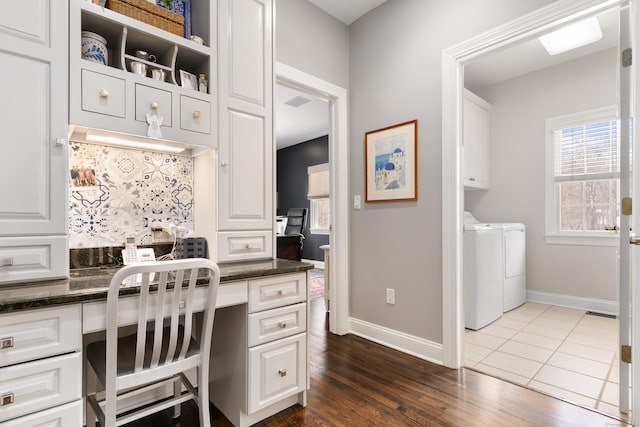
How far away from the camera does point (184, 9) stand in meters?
1.84

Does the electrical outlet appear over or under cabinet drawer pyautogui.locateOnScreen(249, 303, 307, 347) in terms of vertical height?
under

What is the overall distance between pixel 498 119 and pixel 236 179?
390 cm

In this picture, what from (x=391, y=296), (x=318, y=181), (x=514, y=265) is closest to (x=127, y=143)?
(x=391, y=296)

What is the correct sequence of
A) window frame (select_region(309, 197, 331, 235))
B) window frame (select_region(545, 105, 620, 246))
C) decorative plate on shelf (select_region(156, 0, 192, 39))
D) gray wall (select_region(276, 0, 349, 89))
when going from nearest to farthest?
decorative plate on shelf (select_region(156, 0, 192, 39))
gray wall (select_region(276, 0, 349, 89))
window frame (select_region(545, 105, 620, 246))
window frame (select_region(309, 197, 331, 235))

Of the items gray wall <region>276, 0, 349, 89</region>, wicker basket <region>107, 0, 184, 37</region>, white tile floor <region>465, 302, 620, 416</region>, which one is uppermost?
gray wall <region>276, 0, 349, 89</region>

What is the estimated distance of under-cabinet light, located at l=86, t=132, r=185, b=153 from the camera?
1.59m

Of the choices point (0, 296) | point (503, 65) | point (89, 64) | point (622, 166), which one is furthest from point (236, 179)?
point (503, 65)

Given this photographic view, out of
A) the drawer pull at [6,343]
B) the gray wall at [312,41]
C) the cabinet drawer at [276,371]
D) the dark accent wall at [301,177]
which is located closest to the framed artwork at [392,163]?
the gray wall at [312,41]

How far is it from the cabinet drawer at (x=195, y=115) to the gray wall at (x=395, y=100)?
100 centimetres

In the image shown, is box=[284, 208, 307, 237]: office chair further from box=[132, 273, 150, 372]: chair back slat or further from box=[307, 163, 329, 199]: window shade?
box=[132, 273, 150, 372]: chair back slat

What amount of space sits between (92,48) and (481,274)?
333 centimetres

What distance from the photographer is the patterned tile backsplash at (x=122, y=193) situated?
1637 millimetres

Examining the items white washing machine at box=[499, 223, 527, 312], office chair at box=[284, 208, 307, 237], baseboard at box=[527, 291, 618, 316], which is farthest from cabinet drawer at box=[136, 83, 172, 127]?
office chair at box=[284, 208, 307, 237]

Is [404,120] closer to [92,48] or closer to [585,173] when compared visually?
[92,48]
